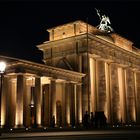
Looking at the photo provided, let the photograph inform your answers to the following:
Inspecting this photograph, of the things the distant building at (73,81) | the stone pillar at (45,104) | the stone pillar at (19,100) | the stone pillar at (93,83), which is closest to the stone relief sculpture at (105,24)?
the distant building at (73,81)

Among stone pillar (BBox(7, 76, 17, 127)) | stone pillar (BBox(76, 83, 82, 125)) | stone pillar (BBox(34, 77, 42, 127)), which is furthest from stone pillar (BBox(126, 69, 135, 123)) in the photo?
stone pillar (BBox(7, 76, 17, 127))

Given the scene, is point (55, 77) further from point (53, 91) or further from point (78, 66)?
point (78, 66)

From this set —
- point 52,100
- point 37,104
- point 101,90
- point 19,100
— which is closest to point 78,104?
point 52,100

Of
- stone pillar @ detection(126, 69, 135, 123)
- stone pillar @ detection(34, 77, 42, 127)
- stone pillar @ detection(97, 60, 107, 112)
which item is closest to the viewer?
stone pillar @ detection(34, 77, 42, 127)

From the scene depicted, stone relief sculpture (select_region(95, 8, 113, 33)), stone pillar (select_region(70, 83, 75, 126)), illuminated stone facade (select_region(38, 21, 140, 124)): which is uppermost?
stone relief sculpture (select_region(95, 8, 113, 33))

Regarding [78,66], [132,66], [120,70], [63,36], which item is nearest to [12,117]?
[78,66]

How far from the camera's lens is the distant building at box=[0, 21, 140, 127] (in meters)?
37.7

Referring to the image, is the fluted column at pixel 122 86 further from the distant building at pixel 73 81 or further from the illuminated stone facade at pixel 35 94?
the illuminated stone facade at pixel 35 94

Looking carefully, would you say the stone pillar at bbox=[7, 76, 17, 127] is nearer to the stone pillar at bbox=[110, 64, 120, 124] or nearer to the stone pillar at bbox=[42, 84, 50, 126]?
the stone pillar at bbox=[42, 84, 50, 126]

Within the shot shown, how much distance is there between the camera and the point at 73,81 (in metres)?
44.9

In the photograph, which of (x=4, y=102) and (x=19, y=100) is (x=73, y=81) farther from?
(x=4, y=102)

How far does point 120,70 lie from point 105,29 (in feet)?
28.7

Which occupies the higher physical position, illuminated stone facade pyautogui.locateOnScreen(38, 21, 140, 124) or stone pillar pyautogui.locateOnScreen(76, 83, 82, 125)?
illuminated stone facade pyautogui.locateOnScreen(38, 21, 140, 124)

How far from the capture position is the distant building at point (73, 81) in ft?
124
